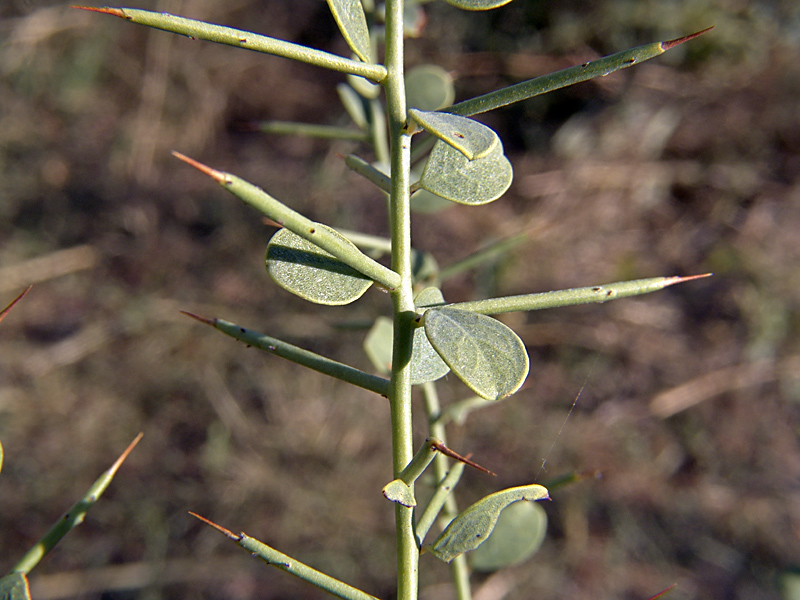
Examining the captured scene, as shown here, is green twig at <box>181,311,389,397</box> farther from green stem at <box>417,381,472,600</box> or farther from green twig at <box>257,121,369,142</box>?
green twig at <box>257,121,369,142</box>

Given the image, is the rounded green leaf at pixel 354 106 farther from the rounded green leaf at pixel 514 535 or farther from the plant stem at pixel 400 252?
the rounded green leaf at pixel 514 535

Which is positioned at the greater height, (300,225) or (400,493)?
(300,225)

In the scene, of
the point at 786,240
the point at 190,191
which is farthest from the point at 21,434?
the point at 786,240

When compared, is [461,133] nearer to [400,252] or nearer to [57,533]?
[400,252]

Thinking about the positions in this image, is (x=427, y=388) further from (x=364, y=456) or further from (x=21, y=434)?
(x=21, y=434)

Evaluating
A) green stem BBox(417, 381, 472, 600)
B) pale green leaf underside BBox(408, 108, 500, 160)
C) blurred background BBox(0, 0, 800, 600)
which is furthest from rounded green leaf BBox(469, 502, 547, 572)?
blurred background BBox(0, 0, 800, 600)

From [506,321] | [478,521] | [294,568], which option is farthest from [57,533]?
[506,321]
